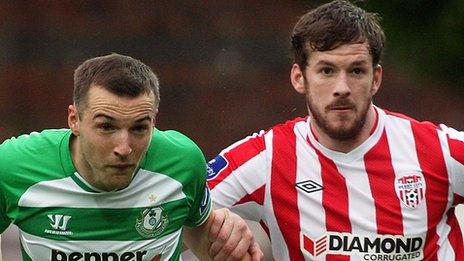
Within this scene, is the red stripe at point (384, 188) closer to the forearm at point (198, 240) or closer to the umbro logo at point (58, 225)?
the forearm at point (198, 240)

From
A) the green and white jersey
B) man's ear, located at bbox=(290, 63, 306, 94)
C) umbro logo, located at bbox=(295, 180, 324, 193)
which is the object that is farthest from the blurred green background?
the green and white jersey

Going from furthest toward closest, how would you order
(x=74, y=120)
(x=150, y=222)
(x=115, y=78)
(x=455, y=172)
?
(x=455, y=172)
(x=150, y=222)
(x=74, y=120)
(x=115, y=78)

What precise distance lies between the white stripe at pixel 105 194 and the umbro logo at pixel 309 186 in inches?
22.3

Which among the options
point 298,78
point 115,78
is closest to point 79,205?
point 115,78

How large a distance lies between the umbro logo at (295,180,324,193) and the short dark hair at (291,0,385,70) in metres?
0.49

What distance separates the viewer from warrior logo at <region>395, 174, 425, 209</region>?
20.4 ft

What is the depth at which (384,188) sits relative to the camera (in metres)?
6.26

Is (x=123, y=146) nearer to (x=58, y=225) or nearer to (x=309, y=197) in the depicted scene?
(x=58, y=225)

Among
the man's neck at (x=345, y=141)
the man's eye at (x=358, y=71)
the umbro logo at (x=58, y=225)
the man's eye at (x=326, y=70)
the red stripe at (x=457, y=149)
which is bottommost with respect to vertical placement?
the umbro logo at (x=58, y=225)

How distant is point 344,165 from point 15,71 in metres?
6.84

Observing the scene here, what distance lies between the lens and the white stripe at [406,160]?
6.18 meters

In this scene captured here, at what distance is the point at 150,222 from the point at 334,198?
824 mm

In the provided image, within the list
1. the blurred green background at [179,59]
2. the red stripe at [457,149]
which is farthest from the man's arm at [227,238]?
the blurred green background at [179,59]

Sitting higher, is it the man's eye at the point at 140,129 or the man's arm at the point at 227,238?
the man's eye at the point at 140,129
